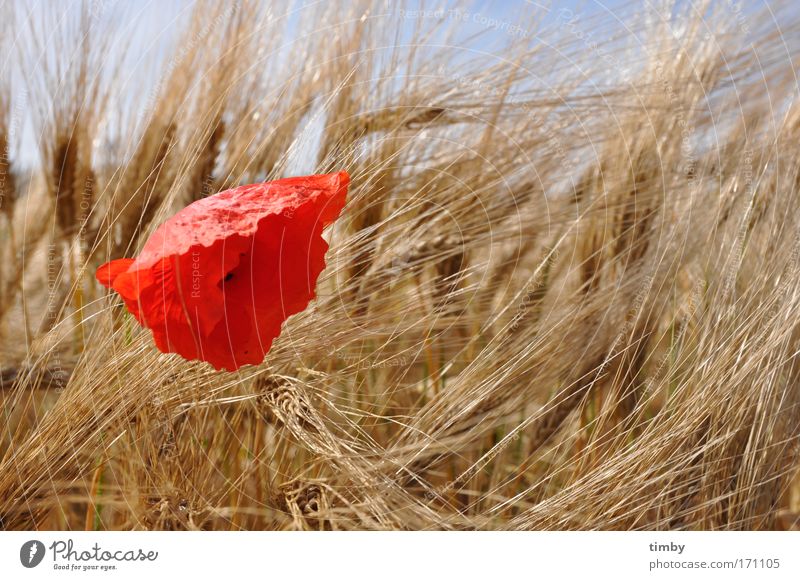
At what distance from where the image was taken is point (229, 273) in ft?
1.54

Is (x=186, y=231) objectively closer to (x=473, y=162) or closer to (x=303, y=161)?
(x=303, y=161)

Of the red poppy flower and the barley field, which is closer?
the red poppy flower

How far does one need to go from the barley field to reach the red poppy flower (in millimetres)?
63

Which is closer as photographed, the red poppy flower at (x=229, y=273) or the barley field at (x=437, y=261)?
the red poppy flower at (x=229, y=273)

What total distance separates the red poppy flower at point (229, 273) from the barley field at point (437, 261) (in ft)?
0.21

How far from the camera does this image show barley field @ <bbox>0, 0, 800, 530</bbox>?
1.89ft

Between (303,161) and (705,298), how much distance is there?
379 mm

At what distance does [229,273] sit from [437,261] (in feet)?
0.68

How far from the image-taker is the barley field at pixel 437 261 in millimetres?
576

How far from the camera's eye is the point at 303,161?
0.57 m

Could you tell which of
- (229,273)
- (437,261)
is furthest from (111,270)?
(437,261)

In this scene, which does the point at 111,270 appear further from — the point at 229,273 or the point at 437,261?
the point at 437,261

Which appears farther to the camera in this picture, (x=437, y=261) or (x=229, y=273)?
(x=437, y=261)
